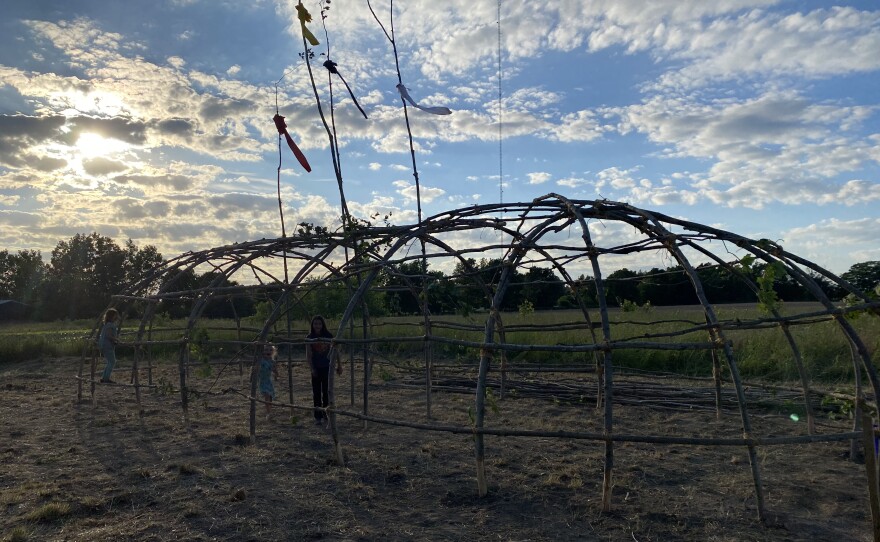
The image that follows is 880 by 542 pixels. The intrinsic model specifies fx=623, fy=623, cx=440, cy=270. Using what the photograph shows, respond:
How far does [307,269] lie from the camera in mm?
8977

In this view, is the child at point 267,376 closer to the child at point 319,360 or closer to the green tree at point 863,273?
the child at point 319,360

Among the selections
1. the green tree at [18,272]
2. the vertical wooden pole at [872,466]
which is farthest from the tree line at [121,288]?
the vertical wooden pole at [872,466]

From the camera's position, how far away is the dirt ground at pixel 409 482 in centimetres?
468

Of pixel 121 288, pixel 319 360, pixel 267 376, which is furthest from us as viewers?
pixel 121 288

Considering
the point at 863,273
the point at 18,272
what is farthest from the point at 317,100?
the point at 18,272

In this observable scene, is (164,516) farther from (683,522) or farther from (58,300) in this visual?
(58,300)

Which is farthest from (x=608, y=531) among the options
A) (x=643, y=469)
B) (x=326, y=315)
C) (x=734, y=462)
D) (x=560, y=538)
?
(x=326, y=315)

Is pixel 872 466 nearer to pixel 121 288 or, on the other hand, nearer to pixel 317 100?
pixel 317 100

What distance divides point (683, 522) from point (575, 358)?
30.0 ft

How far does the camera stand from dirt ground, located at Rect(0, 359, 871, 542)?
15.4 feet

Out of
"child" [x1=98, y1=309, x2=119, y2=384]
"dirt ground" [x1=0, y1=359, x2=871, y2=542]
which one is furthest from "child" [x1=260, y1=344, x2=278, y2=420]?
"child" [x1=98, y1=309, x2=119, y2=384]

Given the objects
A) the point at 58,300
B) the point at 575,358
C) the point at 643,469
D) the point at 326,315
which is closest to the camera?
the point at 643,469

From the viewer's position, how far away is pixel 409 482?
19.1ft

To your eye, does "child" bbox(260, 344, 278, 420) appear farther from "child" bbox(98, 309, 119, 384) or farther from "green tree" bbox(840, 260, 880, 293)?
"green tree" bbox(840, 260, 880, 293)
